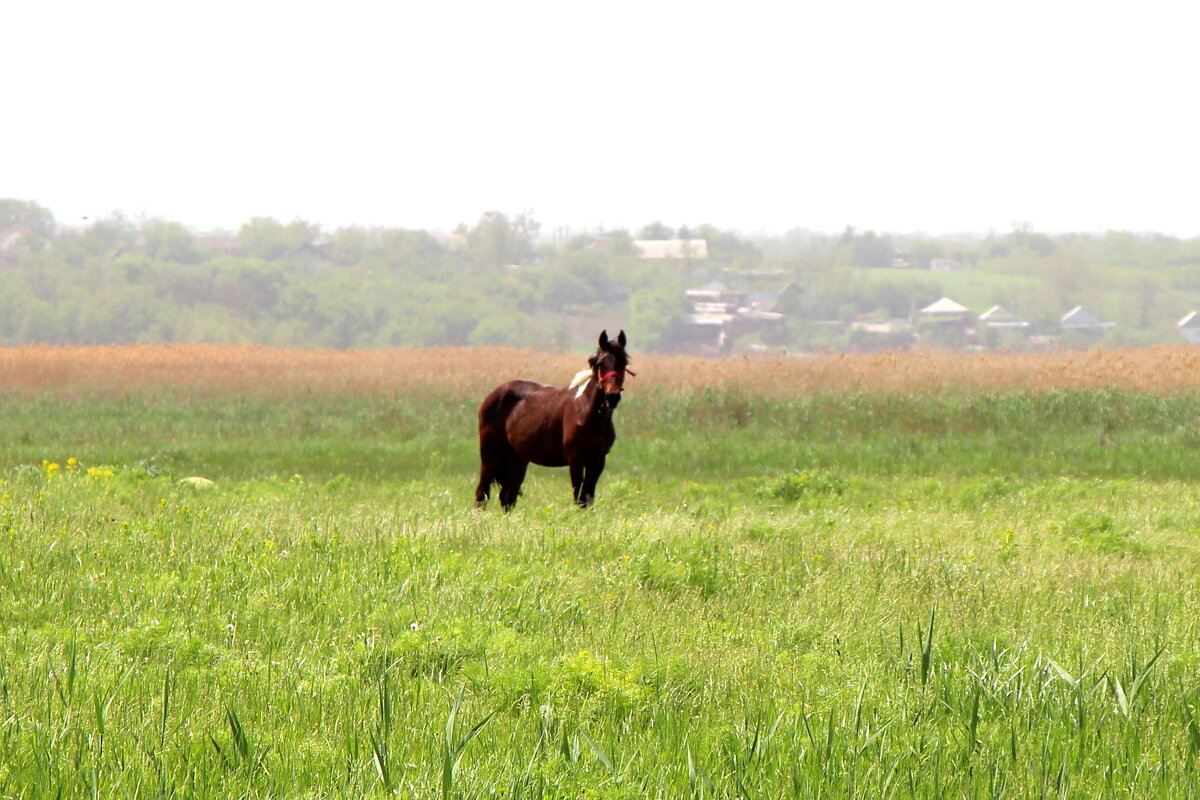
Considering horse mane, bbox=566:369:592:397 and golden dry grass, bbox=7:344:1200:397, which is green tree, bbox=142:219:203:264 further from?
horse mane, bbox=566:369:592:397

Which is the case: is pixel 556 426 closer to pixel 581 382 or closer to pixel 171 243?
pixel 581 382

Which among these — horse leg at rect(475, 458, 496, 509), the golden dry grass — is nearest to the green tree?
the golden dry grass

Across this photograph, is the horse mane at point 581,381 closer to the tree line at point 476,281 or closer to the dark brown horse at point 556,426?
the dark brown horse at point 556,426

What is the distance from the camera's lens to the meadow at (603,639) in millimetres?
4203

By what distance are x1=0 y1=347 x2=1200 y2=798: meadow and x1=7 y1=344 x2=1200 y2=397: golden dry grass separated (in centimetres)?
983

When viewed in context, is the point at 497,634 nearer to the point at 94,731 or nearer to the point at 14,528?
the point at 94,731

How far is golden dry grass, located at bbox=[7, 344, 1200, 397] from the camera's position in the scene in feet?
89.6

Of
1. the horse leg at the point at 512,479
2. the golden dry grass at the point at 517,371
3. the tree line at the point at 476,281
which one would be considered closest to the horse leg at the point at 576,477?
the horse leg at the point at 512,479

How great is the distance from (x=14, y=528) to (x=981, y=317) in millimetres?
98332

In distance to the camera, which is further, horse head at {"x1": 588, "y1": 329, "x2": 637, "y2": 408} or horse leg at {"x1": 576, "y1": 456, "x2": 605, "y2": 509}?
horse leg at {"x1": 576, "y1": 456, "x2": 605, "y2": 509}

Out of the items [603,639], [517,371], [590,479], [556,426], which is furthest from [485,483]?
[517,371]

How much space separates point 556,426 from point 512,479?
134 cm

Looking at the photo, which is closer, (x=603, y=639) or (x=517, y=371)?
(x=603, y=639)

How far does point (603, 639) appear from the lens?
650 cm
